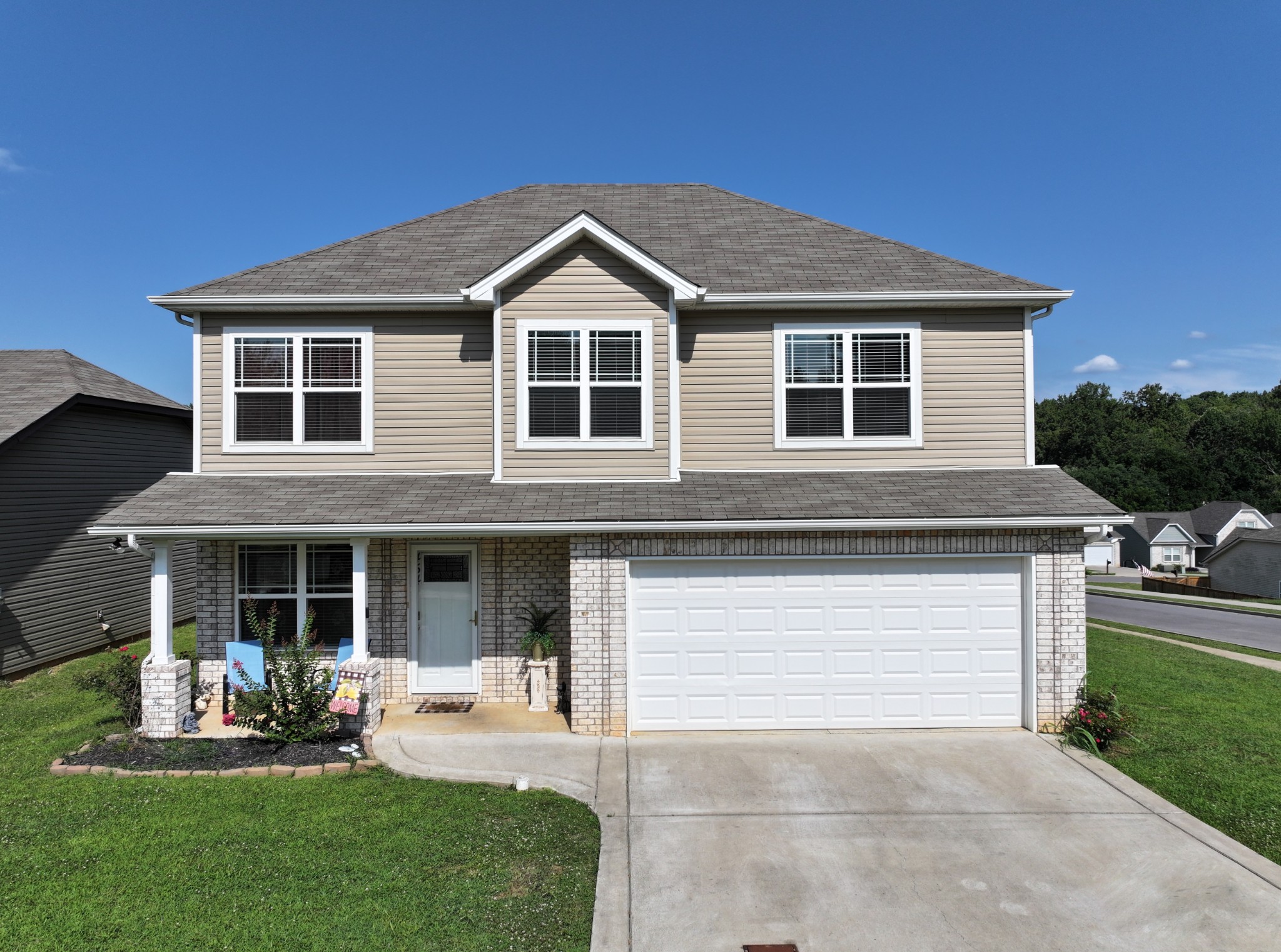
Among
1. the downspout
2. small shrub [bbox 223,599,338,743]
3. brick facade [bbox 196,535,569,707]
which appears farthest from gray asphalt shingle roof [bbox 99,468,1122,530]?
small shrub [bbox 223,599,338,743]

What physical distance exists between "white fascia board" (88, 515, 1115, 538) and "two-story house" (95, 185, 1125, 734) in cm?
4

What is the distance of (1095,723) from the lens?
8344 millimetres

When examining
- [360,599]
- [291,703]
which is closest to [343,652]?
[360,599]

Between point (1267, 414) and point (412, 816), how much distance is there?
366 ft

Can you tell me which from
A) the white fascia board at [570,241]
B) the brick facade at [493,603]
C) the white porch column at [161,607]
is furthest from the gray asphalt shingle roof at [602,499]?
the white fascia board at [570,241]

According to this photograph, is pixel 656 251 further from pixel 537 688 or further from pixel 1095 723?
pixel 1095 723

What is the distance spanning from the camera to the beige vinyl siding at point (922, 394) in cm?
1016

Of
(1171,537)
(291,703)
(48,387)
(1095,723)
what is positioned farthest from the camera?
(1171,537)

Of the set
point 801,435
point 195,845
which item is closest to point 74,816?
point 195,845

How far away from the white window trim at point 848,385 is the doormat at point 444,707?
5583mm

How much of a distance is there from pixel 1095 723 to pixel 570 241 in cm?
878

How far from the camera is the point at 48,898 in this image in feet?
16.9

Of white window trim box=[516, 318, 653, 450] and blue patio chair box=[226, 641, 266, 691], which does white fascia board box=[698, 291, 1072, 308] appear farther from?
blue patio chair box=[226, 641, 266, 691]

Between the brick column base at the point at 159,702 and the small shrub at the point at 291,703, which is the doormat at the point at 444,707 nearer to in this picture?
the small shrub at the point at 291,703
